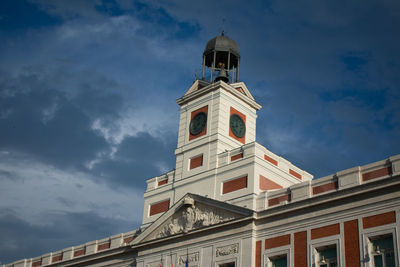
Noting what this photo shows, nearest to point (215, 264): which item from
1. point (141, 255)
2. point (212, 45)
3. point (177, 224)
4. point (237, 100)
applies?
point (177, 224)

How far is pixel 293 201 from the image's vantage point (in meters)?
36.0

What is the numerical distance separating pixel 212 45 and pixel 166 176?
13.0 metres

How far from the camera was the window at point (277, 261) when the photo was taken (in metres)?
35.8

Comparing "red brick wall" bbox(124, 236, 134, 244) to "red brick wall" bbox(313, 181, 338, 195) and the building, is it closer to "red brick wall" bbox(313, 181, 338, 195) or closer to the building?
the building

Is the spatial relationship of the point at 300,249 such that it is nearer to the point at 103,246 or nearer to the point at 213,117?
the point at 213,117

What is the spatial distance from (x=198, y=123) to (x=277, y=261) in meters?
15.7

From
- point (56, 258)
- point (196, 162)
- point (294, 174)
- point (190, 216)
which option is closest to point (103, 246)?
point (56, 258)

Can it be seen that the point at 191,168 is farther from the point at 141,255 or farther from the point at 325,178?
the point at 325,178

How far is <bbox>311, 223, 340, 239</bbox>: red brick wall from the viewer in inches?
1315

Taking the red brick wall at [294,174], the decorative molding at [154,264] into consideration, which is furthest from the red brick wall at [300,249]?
the decorative molding at [154,264]

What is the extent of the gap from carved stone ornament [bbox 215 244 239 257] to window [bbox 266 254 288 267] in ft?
8.02

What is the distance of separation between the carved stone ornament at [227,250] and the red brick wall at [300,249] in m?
4.39

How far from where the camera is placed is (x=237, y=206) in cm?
3841

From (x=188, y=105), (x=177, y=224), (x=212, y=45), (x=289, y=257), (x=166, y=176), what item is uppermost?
(x=212, y=45)
